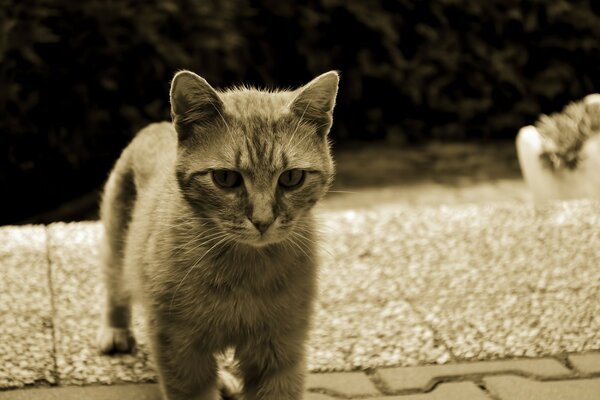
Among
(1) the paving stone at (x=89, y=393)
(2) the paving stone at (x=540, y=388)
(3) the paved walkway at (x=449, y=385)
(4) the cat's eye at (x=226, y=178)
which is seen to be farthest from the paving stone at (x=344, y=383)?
(4) the cat's eye at (x=226, y=178)

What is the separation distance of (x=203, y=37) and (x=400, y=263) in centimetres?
333

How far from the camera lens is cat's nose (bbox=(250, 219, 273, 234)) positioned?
8.42 feet

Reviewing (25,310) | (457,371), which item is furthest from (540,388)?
(25,310)

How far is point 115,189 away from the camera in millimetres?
3490

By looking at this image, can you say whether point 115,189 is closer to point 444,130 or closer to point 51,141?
point 51,141

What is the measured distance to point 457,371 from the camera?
129 inches

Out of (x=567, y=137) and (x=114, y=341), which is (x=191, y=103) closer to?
(x=114, y=341)

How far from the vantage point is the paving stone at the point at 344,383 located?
3.11 m

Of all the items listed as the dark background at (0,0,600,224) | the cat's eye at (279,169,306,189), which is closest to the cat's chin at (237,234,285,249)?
the cat's eye at (279,169,306,189)

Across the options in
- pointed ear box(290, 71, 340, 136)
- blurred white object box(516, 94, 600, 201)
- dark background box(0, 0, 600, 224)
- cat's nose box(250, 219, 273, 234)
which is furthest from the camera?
dark background box(0, 0, 600, 224)

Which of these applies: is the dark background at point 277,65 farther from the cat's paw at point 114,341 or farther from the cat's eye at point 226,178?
the cat's eye at point 226,178

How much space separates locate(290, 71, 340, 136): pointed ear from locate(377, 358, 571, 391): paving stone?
41.0 inches

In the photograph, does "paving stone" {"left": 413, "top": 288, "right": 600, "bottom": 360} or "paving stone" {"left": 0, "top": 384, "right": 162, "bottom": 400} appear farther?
"paving stone" {"left": 413, "top": 288, "right": 600, "bottom": 360}

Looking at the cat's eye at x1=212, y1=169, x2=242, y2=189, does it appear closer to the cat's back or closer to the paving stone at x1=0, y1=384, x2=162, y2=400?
the cat's back
